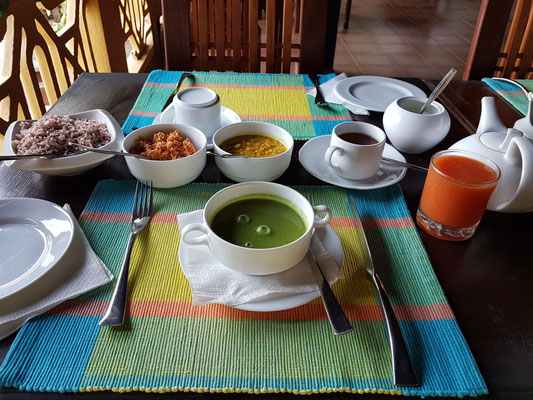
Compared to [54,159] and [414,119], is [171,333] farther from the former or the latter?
[414,119]

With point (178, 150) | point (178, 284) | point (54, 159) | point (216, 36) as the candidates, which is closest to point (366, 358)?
point (178, 284)

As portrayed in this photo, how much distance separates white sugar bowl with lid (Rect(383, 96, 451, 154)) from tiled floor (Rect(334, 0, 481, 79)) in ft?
7.52

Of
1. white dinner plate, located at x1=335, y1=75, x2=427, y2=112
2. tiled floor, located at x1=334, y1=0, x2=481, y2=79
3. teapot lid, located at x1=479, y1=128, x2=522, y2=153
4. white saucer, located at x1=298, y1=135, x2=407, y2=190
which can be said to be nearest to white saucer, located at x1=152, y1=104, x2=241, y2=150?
white saucer, located at x1=298, y1=135, x2=407, y2=190

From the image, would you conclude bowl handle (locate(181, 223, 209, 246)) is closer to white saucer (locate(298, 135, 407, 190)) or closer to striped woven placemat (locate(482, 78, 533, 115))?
white saucer (locate(298, 135, 407, 190))

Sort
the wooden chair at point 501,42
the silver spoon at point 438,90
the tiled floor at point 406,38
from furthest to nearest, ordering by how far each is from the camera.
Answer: the tiled floor at point 406,38 → the wooden chair at point 501,42 → the silver spoon at point 438,90

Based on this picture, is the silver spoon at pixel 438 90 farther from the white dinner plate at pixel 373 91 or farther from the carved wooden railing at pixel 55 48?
the carved wooden railing at pixel 55 48

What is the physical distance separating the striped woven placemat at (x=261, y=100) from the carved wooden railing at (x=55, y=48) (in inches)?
25.2

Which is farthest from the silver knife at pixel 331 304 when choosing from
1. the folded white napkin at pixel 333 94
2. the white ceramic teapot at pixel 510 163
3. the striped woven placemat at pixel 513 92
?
the striped woven placemat at pixel 513 92

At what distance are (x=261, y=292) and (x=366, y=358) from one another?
155mm

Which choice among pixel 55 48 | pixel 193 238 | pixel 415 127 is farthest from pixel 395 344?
pixel 55 48

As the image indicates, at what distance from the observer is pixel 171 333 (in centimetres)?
54

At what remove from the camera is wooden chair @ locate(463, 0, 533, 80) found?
1361 mm

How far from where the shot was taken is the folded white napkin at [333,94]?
110 cm

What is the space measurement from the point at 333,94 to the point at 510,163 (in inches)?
22.2
